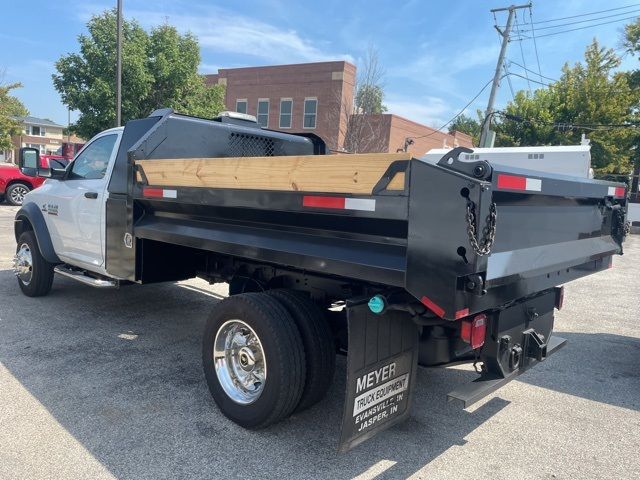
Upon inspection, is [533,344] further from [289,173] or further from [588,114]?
[588,114]

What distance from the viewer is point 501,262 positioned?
2572 mm

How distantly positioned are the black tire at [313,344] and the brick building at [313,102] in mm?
25422

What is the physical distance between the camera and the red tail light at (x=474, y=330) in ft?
9.14

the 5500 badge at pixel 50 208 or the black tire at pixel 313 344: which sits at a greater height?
the 5500 badge at pixel 50 208

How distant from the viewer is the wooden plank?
254 cm

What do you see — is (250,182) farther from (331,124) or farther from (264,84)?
(264,84)

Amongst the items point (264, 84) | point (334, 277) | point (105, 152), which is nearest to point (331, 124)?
point (264, 84)

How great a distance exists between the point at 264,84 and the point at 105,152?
3052cm

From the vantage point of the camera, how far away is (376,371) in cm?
287

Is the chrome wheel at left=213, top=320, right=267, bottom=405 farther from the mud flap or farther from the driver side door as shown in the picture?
the driver side door

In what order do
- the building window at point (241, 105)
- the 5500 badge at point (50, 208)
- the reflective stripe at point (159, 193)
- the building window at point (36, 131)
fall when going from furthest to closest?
1. the building window at point (36, 131)
2. the building window at point (241, 105)
3. the 5500 badge at point (50, 208)
4. the reflective stripe at point (159, 193)

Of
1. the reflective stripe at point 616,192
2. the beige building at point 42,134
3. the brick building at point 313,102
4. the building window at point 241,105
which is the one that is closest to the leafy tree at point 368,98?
Answer: the brick building at point 313,102

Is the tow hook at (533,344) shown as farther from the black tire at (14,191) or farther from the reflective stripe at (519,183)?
the black tire at (14,191)

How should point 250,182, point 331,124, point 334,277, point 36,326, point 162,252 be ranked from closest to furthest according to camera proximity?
point 250,182 < point 334,277 < point 162,252 < point 36,326 < point 331,124
